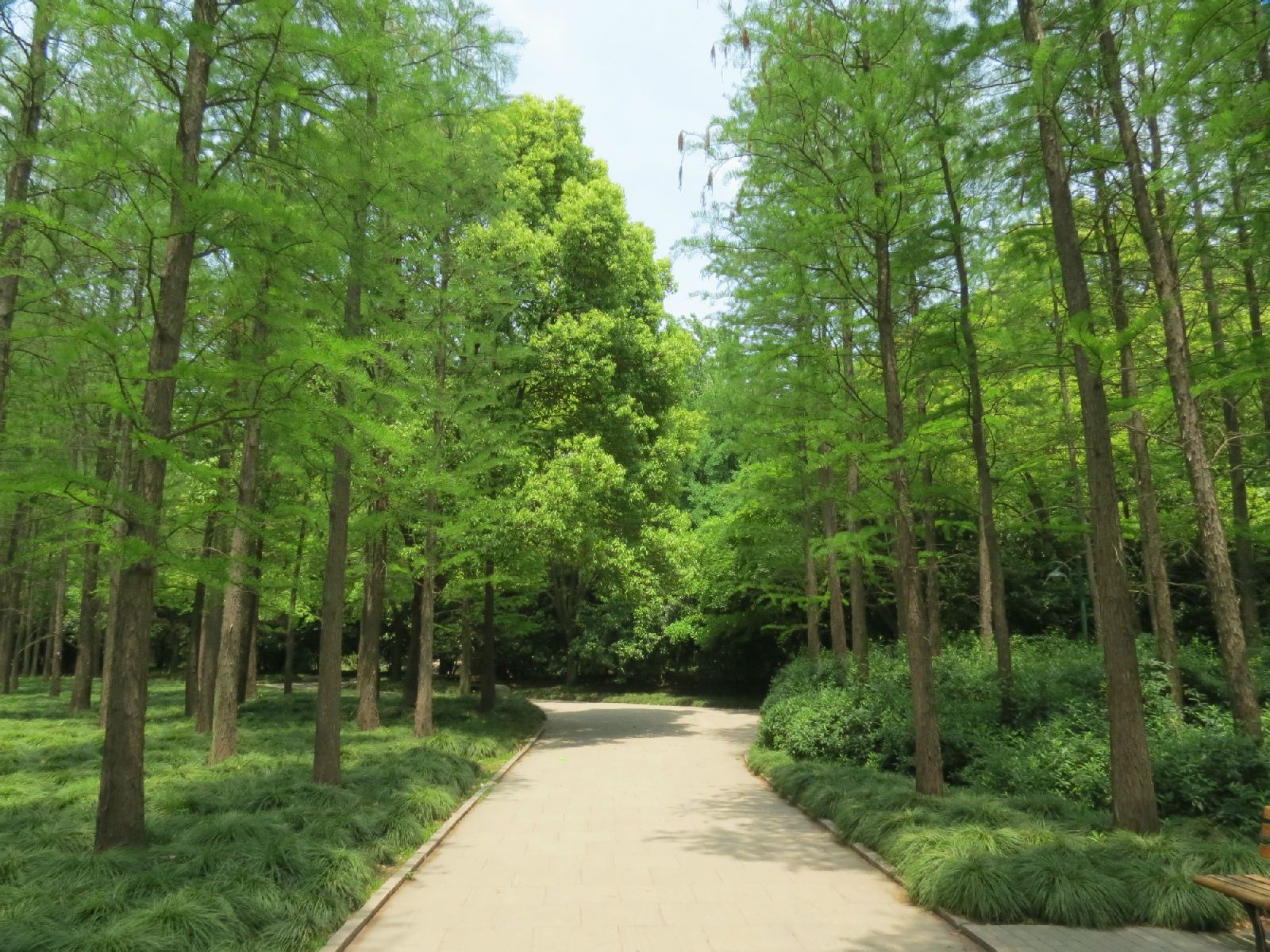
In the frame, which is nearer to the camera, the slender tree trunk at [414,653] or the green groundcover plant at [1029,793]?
the green groundcover plant at [1029,793]

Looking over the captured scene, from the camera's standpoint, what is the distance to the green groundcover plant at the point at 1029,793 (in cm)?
549

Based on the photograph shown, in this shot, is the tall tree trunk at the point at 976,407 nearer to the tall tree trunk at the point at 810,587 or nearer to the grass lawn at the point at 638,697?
the tall tree trunk at the point at 810,587

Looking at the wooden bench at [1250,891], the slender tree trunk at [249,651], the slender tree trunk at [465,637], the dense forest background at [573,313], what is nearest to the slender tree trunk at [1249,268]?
the dense forest background at [573,313]

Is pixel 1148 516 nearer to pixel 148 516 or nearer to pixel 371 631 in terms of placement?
pixel 148 516

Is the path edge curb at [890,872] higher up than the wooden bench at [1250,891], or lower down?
lower down

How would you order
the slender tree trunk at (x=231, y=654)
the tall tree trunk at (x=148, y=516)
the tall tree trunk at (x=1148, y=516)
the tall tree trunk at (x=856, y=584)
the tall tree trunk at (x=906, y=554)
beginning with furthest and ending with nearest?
the tall tree trunk at (x=856, y=584)
the slender tree trunk at (x=231, y=654)
the tall tree trunk at (x=1148, y=516)
the tall tree trunk at (x=906, y=554)
the tall tree trunk at (x=148, y=516)

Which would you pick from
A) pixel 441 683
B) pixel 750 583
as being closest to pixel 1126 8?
pixel 750 583

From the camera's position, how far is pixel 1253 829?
7.29 meters

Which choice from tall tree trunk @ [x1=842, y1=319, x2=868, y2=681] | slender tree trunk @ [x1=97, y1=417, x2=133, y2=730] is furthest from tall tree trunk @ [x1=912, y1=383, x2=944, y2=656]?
slender tree trunk @ [x1=97, y1=417, x2=133, y2=730]

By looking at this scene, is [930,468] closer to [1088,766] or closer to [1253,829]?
[1088,766]

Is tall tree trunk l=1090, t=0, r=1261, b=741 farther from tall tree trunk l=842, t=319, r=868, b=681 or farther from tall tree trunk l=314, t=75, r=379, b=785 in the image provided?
tall tree trunk l=314, t=75, r=379, b=785

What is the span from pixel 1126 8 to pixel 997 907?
806 centimetres

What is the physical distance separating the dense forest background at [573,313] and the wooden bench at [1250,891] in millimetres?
2034

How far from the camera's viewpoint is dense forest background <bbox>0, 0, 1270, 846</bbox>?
648 cm
